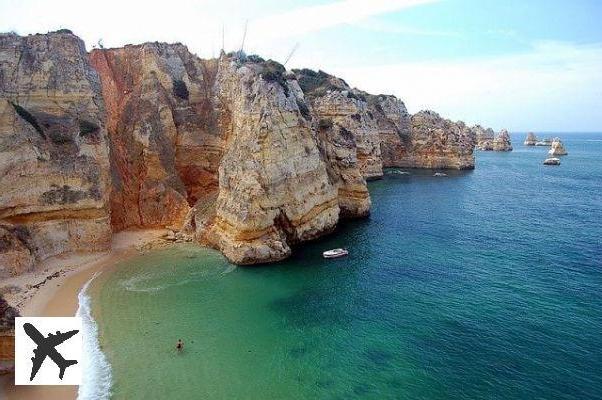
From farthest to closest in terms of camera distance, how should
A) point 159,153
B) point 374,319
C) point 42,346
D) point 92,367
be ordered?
point 159,153 → point 374,319 → point 92,367 → point 42,346

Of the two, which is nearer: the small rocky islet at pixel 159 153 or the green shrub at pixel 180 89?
the small rocky islet at pixel 159 153

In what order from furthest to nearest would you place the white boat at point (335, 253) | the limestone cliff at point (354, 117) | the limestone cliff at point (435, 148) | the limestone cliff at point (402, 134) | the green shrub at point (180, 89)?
1. the limestone cliff at point (435, 148)
2. the limestone cliff at point (402, 134)
3. the limestone cliff at point (354, 117)
4. the green shrub at point (180, 89)
5. the white boat at point (335, 253)

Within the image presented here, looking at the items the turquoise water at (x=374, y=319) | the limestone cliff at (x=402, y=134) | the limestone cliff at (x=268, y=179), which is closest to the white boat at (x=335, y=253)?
the turquoise water at (x=374, y=319)

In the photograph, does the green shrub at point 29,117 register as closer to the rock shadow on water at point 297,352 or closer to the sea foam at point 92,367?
the sea foam at point 92,367

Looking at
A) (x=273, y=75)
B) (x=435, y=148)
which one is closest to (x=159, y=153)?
(x=273, y=75)

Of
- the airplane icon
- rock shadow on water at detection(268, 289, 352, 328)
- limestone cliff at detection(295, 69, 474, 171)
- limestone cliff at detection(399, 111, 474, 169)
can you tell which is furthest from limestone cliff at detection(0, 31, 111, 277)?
limestone cliff at detection(399, 111, 474, 169)

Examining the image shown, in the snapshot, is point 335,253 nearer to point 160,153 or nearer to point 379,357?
point 379,357

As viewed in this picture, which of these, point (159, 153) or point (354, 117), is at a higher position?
point (354, 117)
